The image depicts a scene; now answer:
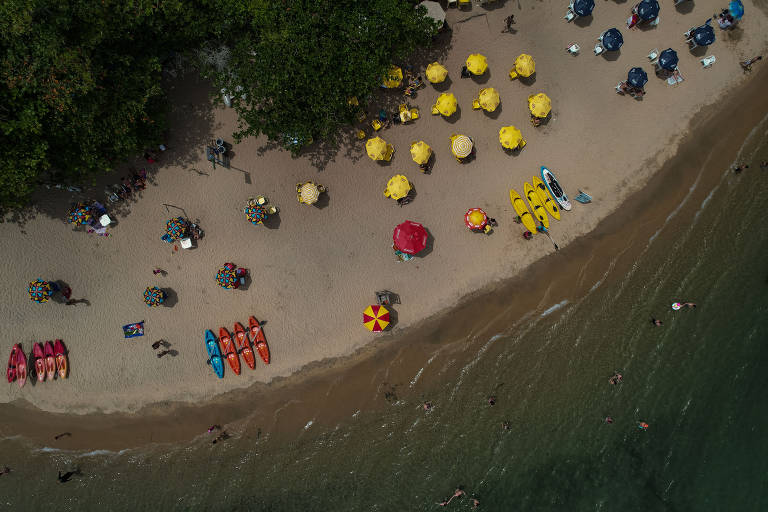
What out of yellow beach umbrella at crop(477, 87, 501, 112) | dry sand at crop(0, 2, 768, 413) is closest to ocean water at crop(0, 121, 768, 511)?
dry sand at crop(0, 2, 768, 413)

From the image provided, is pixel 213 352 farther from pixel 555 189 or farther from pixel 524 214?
pixel 555 189

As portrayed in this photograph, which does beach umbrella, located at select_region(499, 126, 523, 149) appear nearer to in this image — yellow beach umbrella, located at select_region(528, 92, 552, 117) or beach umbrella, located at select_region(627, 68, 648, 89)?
yellow beach umbrella, located at select_region(528, 92, 552, 117)

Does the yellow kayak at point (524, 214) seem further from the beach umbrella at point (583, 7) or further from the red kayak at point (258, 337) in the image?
the red kayak at point (258, 337)

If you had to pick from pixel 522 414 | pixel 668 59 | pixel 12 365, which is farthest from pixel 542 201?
pixel 12 365

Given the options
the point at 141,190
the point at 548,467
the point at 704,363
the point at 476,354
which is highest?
the point at 141,190

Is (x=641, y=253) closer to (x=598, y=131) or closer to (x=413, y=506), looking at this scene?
(x=598, y=131)

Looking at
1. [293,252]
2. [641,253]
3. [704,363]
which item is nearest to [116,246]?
[293,252]

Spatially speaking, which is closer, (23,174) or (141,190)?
(23,174)
